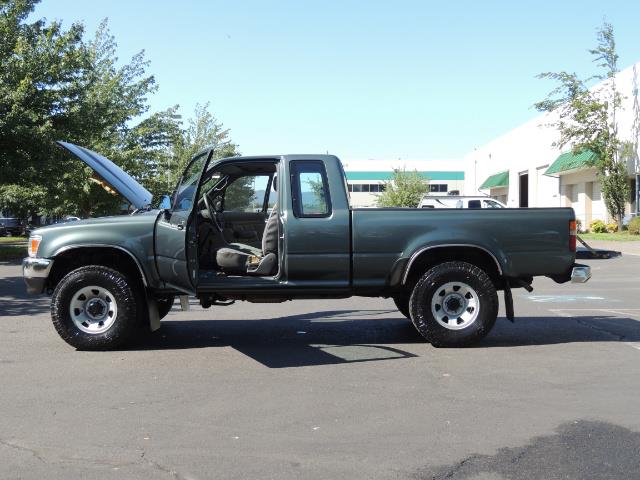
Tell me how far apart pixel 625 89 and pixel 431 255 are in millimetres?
31712

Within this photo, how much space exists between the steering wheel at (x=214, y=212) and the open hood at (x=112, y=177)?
2.61ft

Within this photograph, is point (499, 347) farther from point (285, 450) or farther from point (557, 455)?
point (285, 450)

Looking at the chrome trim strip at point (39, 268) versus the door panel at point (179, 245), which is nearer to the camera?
the door panel at point (179, 245)

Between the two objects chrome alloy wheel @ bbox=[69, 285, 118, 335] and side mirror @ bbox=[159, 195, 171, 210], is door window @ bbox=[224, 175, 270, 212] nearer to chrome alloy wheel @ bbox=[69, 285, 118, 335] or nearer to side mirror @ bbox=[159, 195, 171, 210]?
side mirror @ bbox=[159, 195, 171, 210]

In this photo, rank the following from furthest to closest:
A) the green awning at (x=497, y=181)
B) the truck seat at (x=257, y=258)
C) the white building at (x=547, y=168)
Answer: the green awning at (x=497, y=181) → the white building at (x=547, y=168) → the truck seat at (x=257, y=258)

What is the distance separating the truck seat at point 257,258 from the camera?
7043mm

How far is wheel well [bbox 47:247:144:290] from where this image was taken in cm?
695

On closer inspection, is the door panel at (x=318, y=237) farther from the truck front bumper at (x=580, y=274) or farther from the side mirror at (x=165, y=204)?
the truck front bumper at (x=580, y=274)

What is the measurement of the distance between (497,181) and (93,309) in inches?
2064

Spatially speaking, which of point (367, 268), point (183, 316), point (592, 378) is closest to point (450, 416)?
point (592, 378)

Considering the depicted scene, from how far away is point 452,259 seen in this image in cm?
721

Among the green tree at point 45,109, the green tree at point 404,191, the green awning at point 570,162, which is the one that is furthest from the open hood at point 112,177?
the green tree at point 404,191

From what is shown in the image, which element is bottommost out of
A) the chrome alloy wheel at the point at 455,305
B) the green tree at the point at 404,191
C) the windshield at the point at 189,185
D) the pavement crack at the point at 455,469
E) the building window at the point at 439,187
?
the pavement crack at the point at 455,469

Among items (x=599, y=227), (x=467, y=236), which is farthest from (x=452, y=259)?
(x=599, y=227)
